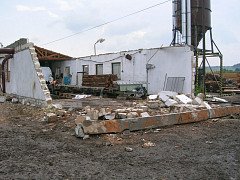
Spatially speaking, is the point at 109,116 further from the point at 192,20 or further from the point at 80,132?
the point at 192,20

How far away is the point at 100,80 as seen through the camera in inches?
792

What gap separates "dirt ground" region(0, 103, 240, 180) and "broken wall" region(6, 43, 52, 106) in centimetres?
358

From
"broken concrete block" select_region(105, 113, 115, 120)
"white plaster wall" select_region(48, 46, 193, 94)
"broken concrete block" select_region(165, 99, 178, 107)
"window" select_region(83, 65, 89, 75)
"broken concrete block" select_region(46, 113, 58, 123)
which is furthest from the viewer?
"window" select_region(83, 65, 89, 75)

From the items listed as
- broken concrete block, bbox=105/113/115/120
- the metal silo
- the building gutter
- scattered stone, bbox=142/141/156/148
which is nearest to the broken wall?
the building gutter

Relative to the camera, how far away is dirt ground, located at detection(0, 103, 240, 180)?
4.79 m

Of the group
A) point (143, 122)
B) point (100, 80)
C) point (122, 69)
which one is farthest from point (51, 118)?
point (122, 69)

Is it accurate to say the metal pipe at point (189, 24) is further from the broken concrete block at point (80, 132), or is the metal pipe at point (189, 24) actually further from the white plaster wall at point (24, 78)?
the broken concrete block at point (80, 132)

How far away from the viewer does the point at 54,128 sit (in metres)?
8.41

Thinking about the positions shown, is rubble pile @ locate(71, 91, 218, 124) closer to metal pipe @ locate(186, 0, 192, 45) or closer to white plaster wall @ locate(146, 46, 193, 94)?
white plaster wall @ locate(146, 46, 193, 94)

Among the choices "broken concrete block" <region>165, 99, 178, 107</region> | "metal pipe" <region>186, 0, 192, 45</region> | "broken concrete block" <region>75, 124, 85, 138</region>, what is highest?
"metal pipe" <region>186, 0, 192, 45</region>

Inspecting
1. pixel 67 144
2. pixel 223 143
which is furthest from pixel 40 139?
pixel 223 143

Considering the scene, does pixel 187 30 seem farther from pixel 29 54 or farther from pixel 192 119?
pixel 192 119

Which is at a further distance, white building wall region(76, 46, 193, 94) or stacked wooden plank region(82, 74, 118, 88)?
stacked wooden plank region(82, 74, 118, 88)

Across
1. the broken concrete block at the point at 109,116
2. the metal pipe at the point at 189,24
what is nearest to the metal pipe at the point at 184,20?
the metal pipe at the point at 189,24
